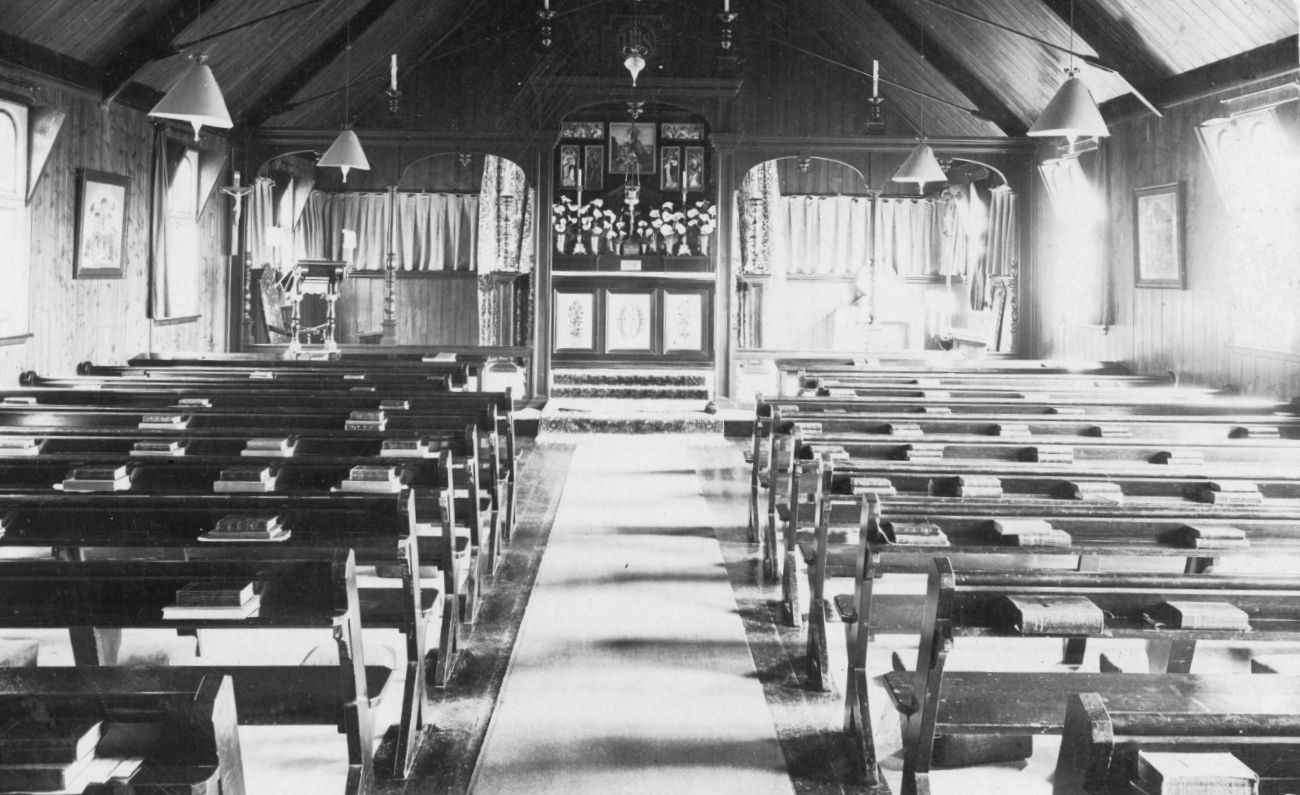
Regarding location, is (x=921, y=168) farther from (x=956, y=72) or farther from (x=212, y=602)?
(x=212, y=602)

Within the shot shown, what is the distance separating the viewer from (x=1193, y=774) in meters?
1.51

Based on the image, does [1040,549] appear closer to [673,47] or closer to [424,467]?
[424,467]

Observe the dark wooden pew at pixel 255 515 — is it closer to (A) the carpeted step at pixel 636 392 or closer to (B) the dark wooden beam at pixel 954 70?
(A) the carpeted step at pixel 636 392

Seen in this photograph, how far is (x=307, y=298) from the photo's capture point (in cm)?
1330

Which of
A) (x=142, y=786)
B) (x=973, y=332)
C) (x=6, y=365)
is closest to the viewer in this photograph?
(x=142, y=786)

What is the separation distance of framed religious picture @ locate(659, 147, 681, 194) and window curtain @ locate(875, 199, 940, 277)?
2628 millimetres

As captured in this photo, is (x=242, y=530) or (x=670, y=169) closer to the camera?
(x=242, y=530)

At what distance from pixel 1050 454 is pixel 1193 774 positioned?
138 inches

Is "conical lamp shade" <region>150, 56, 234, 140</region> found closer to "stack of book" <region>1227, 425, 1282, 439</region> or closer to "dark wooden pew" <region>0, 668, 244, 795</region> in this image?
"dark wooden pew" <region>0, 668, 244, 795</region>

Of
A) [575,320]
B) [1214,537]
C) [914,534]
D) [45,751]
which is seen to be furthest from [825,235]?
[45,751]

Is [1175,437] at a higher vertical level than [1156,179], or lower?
lower

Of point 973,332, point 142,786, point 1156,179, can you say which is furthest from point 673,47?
point 142,786

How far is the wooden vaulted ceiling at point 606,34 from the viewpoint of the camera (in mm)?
7559

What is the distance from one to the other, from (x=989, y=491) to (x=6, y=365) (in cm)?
634
